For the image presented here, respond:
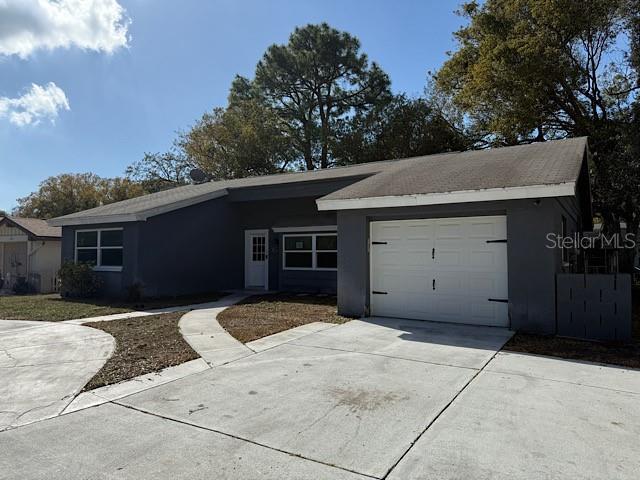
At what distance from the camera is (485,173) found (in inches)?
329

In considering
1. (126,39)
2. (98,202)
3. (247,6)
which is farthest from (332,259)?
(98,202)

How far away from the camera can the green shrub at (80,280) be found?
12.8m

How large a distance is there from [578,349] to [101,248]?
12893 mm

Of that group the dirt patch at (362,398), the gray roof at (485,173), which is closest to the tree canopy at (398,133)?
the gray roof at (485,173)

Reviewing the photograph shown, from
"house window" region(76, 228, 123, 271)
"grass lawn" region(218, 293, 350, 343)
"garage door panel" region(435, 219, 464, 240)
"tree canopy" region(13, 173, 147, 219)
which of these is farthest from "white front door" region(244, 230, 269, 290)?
"tree canopy" region(13, 173, 147, 219)

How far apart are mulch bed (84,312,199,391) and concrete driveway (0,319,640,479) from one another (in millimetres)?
749

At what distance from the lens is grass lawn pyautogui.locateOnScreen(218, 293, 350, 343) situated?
763 centimetres

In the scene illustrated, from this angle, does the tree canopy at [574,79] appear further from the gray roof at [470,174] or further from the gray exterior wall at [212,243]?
the gray exterior wall at [212,243]

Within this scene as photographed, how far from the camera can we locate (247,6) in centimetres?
1284

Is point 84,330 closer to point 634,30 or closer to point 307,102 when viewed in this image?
point 634,30

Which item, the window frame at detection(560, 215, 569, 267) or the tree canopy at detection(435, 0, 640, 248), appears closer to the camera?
the window frame at detection(560, 215, 569, 267)

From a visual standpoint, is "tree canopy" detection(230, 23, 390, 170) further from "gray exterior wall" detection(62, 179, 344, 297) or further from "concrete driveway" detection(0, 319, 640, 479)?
"concrete driveway" detection(0, 319, 640, 479)

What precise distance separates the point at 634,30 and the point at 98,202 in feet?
126

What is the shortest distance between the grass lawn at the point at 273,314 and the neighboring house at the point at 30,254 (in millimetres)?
11587
